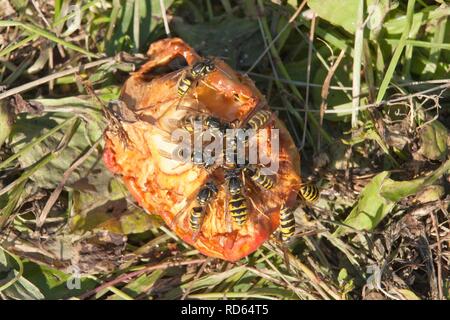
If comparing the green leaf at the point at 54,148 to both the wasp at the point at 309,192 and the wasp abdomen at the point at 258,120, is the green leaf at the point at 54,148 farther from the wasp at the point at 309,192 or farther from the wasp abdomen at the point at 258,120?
the wasp at the point at 309,192

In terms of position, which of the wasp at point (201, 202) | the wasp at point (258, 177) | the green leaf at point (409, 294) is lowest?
the green leaf at point (409, 294)

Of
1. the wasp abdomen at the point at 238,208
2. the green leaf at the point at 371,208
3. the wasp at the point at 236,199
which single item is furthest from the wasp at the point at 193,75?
the green leaf at the point at 371,208

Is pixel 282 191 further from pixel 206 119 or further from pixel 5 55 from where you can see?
pixel 5 55

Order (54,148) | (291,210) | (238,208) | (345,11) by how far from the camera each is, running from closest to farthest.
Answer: (238,208)
(291,210)
(345,11)
(54,148)

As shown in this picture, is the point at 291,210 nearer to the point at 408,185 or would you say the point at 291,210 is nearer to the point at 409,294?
the point at 408,185

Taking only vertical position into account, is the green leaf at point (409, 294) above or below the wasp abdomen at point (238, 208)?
below

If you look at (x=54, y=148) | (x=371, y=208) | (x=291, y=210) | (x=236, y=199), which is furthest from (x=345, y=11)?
(x=54, y=148)

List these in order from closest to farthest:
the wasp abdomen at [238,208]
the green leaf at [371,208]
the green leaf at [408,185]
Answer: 1. the wasp abdomen at [238,208]
2. the green leaf at [408,185]
3. the green leaf at [371,208]
